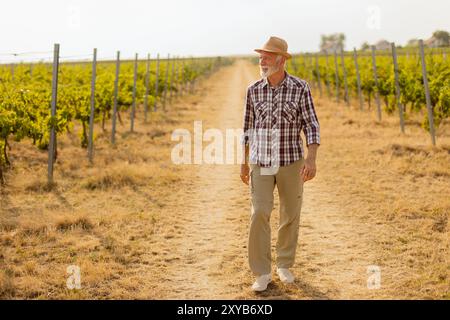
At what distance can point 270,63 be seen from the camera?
3998mm

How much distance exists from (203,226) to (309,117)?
2544mm

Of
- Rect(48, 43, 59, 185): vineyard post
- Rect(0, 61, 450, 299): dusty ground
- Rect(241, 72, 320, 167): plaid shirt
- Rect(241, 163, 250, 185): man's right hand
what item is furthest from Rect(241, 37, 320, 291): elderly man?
Rect(48, 43, 59, 185): vineyard post

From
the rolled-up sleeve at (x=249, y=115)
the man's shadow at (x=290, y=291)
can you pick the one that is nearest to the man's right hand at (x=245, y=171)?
the rolled-up sleeve at (x=249, y=115)

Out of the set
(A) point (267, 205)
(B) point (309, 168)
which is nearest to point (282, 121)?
(B) point (309, 168)

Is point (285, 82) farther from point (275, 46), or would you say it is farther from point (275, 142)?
point (275, 142)

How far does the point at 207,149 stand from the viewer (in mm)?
11062

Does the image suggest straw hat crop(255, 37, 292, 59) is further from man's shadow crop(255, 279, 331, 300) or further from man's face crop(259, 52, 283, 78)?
man's shadow crop(255, 279, 331, 300)

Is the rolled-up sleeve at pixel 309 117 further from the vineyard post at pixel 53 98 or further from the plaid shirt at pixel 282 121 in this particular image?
the vineyard post at pixel 53 98

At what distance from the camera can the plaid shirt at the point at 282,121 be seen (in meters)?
4.03

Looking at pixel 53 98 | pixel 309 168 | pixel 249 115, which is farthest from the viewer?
pixel 53 98

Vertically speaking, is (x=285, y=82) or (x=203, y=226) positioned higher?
(x=285, y=82)

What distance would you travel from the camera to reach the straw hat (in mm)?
3969

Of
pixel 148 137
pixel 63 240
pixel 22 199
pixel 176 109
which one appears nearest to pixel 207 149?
pixel 148 137

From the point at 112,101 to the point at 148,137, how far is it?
1232 millimetres
